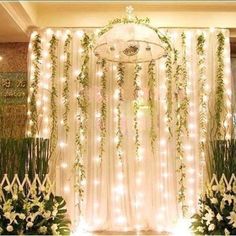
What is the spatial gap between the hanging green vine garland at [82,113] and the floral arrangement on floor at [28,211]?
2.86 ft

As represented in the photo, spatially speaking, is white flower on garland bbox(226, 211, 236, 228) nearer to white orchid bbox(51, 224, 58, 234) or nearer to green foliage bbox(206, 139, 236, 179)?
green foliage bbox(206, 139, 236, 179)

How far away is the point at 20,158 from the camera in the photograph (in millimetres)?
3568

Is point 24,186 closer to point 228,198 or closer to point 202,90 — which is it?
point 228,198

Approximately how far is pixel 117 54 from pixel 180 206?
→ 204cm

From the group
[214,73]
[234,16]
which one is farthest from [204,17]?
[214,73]

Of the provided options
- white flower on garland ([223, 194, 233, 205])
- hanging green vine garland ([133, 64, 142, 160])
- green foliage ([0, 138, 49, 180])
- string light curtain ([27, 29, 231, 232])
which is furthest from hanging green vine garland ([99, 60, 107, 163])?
white flower on garland ([223, 194, 233, 205])

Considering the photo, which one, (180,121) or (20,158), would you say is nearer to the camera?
(20,158)

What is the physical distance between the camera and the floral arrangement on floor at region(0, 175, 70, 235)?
11.1ft

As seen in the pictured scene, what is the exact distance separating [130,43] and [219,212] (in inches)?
76.3

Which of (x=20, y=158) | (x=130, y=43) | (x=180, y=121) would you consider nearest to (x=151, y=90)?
(x=180, y=121)

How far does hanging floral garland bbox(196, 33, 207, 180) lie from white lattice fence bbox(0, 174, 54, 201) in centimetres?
204

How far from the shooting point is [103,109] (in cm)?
456

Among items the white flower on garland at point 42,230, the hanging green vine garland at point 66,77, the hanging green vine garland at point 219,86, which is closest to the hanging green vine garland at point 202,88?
the hanging green vine garland at point 219,86

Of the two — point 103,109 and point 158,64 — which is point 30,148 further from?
point 158,64
